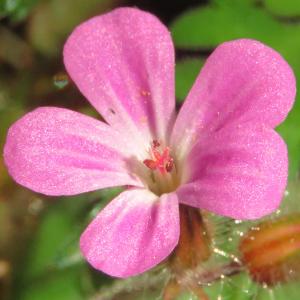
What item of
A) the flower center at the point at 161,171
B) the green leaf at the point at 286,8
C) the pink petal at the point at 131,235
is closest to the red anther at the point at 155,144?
the flower center at the point at 161,171

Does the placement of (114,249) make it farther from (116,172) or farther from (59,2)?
(59,2)

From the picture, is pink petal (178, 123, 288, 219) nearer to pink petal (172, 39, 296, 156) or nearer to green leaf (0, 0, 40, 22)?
pink petal (172, 39, 296, 156)

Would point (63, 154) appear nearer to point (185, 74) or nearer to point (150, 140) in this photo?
point (150, 140)

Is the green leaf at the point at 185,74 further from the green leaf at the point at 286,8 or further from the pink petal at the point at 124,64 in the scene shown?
the pink petal at the point at 124,64

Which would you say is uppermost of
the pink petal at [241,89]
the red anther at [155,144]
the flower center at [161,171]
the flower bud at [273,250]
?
the pink petal at [241,89]

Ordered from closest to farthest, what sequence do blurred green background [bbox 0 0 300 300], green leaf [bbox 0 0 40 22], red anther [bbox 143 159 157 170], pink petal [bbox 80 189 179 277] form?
pink petal [bbox 80 189 179 277] < red anther [bbox 143 159 157 170] < blurred green background [bbox 0 0 300 300] < green leaf [bbox 0 0 40 22]

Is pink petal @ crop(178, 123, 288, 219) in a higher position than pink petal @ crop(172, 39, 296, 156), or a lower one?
lower

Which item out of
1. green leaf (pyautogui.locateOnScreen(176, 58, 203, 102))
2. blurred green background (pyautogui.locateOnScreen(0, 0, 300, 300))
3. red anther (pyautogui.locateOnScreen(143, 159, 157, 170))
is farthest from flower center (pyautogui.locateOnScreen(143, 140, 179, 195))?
green leaf (pyautogui.locateOnScreen(176, 58, 203, 102))
